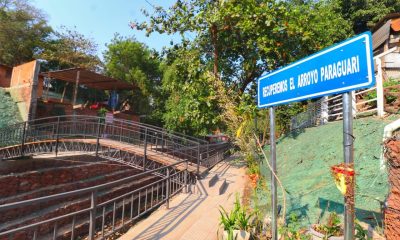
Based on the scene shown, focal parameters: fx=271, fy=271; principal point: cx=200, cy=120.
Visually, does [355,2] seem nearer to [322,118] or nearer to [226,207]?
[322,118]

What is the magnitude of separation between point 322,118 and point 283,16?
482 centimetres

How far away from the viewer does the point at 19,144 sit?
12273 millimetres

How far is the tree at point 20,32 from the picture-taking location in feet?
79.9

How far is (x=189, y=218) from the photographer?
19.7 feet

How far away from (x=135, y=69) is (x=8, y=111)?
1163cm

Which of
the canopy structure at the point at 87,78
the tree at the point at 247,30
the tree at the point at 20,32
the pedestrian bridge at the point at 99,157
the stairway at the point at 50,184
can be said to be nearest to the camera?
the pedestrian bridge at the point at 99,157

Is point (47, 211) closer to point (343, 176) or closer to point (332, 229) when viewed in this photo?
point (332, 229)

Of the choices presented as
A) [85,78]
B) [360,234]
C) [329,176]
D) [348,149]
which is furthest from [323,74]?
[85,78]

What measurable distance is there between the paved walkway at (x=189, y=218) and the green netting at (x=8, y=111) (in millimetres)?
12651

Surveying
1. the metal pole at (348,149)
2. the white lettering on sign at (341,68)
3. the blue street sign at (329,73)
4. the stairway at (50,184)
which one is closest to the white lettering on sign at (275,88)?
the blue street sign at (329,73)

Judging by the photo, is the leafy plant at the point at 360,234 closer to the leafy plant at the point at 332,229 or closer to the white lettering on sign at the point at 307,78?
the leafy plant at the point at 332,229

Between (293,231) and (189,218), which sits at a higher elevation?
→ (293,231)

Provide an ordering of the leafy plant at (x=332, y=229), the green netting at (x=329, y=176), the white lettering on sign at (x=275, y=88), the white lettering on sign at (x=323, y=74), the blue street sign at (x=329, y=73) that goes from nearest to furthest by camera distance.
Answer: the blue street sign at (x=329, y=73) → the white lettering on sign at (x=323, y=74) → the white lettering on sign at (x=275, y=88) → the leafy plant at (x=332, y=229) → the green netting at (x=329, y=176)

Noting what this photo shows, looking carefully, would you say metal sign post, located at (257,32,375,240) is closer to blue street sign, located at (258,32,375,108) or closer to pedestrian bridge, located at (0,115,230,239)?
blue street sign, located at (258,32,375,108)
